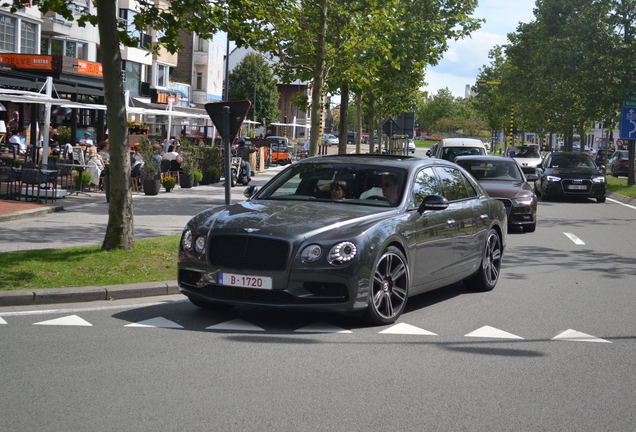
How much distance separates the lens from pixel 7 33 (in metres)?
38.5

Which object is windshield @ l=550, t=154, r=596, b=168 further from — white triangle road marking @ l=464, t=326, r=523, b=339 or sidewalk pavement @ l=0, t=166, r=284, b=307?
white triangle road marking @ l=464, t=326, r=523, b=339

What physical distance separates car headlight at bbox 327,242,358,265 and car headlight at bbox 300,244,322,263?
0.09 metres

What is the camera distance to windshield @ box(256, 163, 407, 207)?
8.63 meters

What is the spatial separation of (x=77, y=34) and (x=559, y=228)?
32.6 metres

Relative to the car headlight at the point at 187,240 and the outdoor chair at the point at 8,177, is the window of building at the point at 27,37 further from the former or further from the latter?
the car headlight at the point at 187,240

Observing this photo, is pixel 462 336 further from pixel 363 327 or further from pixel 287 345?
pixel 287 345

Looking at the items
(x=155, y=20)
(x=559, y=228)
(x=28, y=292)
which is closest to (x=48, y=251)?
(x=28, y=292)

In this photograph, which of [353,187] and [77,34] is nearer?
[353,187]

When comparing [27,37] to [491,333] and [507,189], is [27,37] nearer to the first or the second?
[507,189]

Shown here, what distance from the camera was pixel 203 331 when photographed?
7520 millimetres

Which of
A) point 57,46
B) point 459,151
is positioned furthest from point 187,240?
point 57,46

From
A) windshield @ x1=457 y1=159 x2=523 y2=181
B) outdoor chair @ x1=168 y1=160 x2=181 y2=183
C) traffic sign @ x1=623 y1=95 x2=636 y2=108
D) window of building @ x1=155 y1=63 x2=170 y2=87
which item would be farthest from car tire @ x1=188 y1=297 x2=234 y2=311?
window of building @ x1=155 y1=63 x2=170 y2=87

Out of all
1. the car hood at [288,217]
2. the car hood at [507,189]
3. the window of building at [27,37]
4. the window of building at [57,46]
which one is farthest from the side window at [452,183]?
the window of building at [57,46]

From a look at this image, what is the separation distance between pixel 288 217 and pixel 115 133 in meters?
4.12
